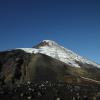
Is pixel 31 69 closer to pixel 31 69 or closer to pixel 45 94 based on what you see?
pixel 31 69

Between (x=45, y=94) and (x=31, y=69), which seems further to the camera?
(x=31, y=69)

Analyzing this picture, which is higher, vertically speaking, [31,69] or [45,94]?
[31,69]

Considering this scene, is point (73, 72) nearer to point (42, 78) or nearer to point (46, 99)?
point (42, 78)

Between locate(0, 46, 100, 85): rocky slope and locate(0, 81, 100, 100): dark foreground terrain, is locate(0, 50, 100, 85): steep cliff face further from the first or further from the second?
locate(0, 81, 100, 100): dark foreground terrain

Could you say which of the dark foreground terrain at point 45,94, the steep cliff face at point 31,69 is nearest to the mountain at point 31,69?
the steep cliff face at point 31,69

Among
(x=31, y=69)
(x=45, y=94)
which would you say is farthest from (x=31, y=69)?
(x=45, y=94)

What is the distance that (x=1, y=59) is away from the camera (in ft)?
442

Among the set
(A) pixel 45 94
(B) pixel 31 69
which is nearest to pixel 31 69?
(B) pixel 31 69

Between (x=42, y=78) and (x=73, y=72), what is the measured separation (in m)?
34.8

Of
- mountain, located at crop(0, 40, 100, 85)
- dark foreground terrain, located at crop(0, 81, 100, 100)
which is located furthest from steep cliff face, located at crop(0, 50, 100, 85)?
dark foreground terrain, located at crop(0, 81, 100, 100)

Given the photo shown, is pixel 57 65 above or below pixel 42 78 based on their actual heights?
above

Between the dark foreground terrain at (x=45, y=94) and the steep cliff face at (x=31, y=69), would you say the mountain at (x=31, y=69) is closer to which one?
the steep cliff face at (x=31, y=69)

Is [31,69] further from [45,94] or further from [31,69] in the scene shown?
[45,94]

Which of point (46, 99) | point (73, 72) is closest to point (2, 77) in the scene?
point (73, 72)
